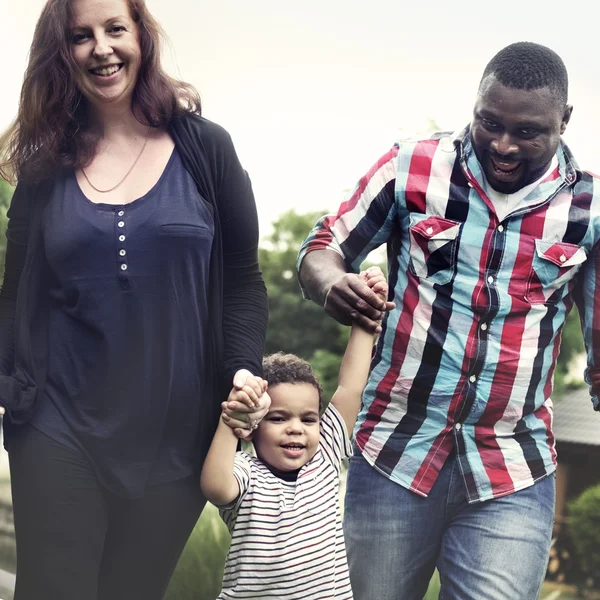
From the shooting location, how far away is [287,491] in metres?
2.24

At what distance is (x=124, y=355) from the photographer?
2104 millimetres

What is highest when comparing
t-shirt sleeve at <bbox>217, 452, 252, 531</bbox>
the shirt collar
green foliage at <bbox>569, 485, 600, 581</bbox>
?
the shirt collar

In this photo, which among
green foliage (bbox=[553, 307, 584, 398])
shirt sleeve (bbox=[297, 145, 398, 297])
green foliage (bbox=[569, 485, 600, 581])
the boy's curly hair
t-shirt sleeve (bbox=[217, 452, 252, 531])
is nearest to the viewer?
t-shirt sleeve (bbox=[217, 452, 252, 531])

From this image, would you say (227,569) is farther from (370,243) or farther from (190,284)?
(370,243)

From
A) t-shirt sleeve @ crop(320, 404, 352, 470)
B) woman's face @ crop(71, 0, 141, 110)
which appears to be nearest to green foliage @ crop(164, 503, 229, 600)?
t-shirt sleeve @ crop(320, 404, 352, 470)

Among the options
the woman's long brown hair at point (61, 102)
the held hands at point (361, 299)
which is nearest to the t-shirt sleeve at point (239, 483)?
the held hands at point (361, 299)

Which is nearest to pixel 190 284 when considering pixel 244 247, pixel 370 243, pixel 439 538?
pixel 244 247

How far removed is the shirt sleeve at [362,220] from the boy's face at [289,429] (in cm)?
31

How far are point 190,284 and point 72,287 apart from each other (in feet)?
0.76

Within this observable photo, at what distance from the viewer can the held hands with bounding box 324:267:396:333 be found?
224 centimetres

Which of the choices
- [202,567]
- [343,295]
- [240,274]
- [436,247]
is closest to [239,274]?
[240,274]

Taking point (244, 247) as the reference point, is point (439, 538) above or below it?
below

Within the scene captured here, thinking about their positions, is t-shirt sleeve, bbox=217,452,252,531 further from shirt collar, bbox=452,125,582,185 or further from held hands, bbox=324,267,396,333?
shirt collar, bbox=452,125,582,185

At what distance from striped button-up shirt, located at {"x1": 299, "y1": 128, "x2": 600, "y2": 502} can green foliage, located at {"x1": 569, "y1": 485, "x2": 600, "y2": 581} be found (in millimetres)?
9836
